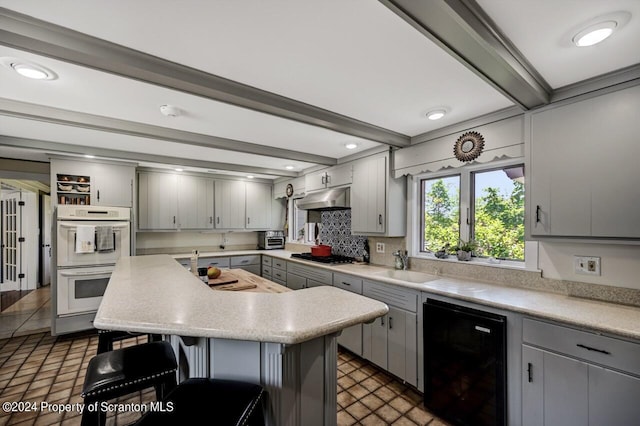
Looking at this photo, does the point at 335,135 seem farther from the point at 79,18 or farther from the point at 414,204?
the point at 79,18

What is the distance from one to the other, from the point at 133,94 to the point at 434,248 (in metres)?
3.00

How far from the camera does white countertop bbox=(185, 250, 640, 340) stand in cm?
144

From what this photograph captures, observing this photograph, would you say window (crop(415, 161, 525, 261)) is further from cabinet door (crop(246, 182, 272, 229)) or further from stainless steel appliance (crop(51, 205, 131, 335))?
stainless steel appliance (crop(51, 205, 131, 335))

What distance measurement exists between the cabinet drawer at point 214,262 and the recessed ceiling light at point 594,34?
4.67m

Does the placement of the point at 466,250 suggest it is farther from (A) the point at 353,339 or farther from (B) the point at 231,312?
(B) the point at 231,312

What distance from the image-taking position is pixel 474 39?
4.06 feet

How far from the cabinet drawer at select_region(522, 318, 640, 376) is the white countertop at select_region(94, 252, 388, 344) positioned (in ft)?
3.57

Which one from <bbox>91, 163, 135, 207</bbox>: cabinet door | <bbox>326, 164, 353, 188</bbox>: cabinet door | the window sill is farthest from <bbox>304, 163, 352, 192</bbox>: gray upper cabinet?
<bbox>91, 163, 135, 207</bbox>: cabinet door

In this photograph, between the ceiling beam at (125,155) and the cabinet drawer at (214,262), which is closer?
the ceiling beam at (125,155)

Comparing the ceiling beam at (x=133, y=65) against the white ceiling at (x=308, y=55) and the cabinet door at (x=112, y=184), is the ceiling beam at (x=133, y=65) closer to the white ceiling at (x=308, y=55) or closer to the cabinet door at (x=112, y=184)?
the white ceiling at (x=308, y=55)

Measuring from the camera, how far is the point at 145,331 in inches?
40.9

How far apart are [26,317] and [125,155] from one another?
9.76 feet

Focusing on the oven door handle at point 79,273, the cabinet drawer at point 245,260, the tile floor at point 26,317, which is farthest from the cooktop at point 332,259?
the tile floor at point 26,317

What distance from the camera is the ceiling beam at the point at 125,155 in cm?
289
